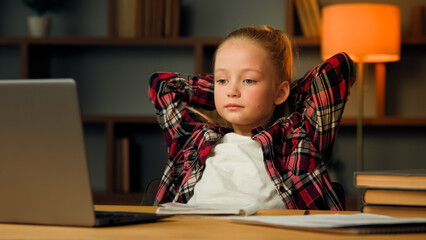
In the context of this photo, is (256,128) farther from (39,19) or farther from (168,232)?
(39,19)

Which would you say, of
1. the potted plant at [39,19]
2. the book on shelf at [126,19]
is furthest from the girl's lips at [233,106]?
the potted plant at [39,19]

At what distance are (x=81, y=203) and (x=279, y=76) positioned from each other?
1.10 metres

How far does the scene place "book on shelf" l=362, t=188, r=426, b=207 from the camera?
100cm

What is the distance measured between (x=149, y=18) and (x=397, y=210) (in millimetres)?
2473

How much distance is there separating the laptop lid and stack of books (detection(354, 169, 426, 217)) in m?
0.44

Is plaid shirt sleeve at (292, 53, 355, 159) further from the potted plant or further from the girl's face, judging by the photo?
the potted plant

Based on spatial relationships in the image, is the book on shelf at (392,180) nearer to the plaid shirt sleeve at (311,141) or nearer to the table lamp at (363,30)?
the plaid shirt sleeve at (311,141)

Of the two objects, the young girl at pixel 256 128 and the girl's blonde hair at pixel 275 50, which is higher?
the girl's blonde hair at pixel 275 50

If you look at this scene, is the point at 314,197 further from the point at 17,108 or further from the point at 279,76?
the point at 17,108

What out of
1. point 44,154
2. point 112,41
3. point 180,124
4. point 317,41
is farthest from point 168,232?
point 112,41

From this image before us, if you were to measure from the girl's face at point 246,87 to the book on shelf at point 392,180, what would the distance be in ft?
2.25

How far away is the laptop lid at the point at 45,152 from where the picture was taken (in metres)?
0.77

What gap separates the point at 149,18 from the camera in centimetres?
333

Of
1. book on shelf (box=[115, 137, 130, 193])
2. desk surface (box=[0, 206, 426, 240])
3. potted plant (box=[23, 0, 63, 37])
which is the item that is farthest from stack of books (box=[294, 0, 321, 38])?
desk surface (box=[0, 206, 426, 240])
